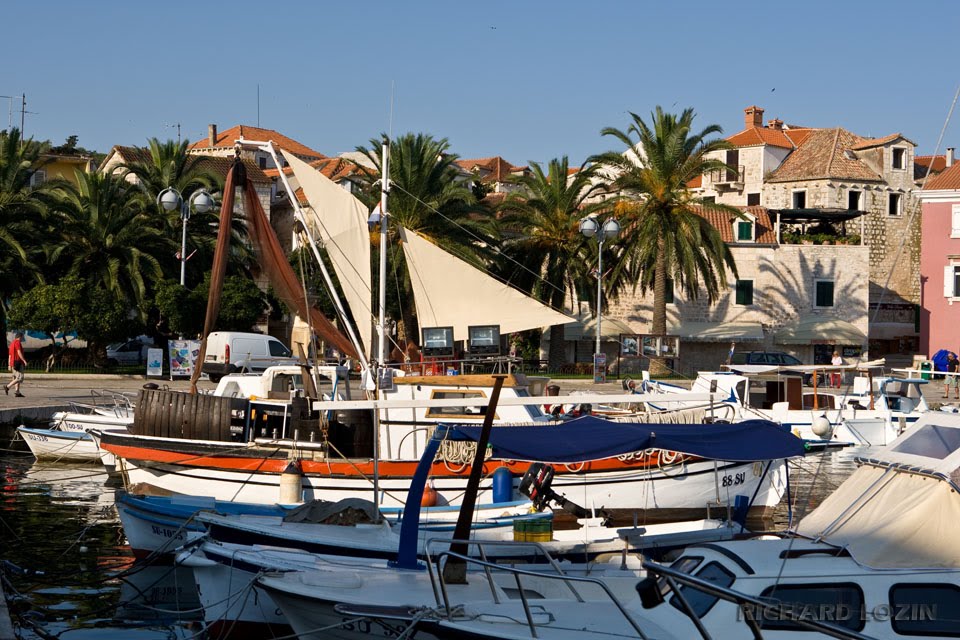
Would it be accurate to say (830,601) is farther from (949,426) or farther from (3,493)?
(3,493)

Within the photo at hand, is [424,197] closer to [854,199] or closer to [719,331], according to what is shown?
[719,331]

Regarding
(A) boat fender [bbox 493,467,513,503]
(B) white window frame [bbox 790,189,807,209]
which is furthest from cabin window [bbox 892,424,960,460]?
(B) white window frame [bbox 790,189,807,209]

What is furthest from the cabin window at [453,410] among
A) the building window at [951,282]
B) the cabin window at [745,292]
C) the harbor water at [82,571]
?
the building window at [951,282]

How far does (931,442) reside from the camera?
11102mm

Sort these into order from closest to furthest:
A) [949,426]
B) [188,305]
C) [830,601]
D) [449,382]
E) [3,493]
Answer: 1. [830,601]
2. [949,426]
3. [449,382]
4. [3,493]
5. [188,305]

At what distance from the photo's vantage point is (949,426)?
439 inches

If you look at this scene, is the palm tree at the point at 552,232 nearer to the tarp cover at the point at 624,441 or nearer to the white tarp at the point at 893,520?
the tarp cover at the point at 624,441

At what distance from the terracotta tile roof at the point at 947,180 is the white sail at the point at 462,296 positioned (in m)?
42.6

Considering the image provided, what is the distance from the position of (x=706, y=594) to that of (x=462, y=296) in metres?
13.7

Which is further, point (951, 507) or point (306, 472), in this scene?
point (306, 472)

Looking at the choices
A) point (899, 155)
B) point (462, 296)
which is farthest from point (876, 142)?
point (462, 296)

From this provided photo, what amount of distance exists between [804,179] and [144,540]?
2181 inches

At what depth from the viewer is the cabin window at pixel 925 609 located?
954 centimetres

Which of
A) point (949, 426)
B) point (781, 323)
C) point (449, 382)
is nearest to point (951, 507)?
point (949, 426)
